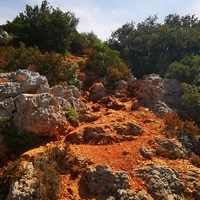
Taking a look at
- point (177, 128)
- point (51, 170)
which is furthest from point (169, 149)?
point (51, 170)

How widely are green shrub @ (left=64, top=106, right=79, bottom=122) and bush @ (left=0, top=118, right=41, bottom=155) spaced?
6.72ft

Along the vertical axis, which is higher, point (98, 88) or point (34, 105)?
point (98, 88)

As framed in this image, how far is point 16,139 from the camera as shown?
11.6 m

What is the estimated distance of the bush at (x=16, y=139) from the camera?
1156 cm

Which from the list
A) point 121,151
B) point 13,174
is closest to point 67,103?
point 121,151

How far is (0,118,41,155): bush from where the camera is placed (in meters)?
11.6

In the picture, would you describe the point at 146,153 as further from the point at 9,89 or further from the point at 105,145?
the point at 9,89

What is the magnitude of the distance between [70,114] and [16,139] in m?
2.91

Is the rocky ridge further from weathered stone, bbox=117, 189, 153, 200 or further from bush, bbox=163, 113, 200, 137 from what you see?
bush, bbox=163, 113, 200, 137

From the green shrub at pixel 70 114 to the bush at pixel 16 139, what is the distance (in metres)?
2.05

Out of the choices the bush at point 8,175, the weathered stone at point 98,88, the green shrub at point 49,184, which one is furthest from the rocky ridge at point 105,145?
the weathered stone at point 98,88

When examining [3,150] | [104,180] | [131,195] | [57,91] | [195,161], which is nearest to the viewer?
[131,195]

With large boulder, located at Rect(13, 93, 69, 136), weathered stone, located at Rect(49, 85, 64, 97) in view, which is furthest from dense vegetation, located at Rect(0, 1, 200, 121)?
large boulder, located at Rect(13, 93, 69, 136)

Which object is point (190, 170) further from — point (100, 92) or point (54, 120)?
point (100, 92)
